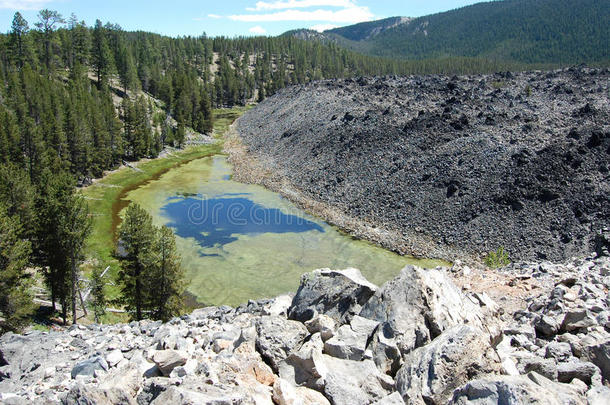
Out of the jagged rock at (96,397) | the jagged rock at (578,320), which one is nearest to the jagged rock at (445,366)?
the jagged rock at (578,320)

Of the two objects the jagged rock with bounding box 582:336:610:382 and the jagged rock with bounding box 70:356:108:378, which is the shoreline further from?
the jagged rock with bounding box 70:356:108:378

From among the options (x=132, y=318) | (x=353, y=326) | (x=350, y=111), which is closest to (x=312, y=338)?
(x=353, y=326)

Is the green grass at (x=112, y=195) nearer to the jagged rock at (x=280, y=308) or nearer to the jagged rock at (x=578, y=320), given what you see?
the jagged rock at (x=280, y=308)

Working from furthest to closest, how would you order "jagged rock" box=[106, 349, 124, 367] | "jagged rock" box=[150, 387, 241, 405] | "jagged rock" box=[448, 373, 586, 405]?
"jagged rock" box=[106, 349, 124, 367], "jagged rock" box=[150, 387, 241, 405], "jagged rock" box=[448, 373, 586, 405]

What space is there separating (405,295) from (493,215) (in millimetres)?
34495

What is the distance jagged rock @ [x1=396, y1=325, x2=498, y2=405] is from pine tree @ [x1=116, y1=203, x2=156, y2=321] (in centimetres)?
2266

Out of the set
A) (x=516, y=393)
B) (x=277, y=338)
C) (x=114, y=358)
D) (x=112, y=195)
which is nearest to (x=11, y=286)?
(x=114, y=358)

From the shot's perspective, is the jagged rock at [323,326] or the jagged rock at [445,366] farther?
the jagged rock at [323,326]

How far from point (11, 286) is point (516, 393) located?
101 ft

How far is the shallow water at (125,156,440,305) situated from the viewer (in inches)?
1531

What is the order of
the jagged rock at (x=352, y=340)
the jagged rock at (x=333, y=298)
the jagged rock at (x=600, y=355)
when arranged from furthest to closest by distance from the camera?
1. the jagged rock at (x=333, y=298)
2. the jagged rock at (x=352, y=340)
3. the jagged rock at (x=600, y=355)

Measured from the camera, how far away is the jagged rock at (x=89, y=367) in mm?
14117

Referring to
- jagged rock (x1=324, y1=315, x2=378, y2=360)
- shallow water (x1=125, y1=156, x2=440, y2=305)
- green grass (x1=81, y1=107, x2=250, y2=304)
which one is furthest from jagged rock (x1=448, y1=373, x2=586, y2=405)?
green grass (x1=81, y1=107, x2=250, y2=304)

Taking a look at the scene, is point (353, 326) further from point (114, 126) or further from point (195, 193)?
point (114, 126)
